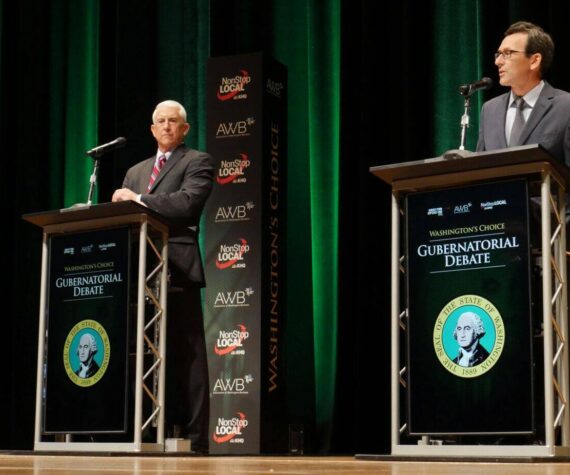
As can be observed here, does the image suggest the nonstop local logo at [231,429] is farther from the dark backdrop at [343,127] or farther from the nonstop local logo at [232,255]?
the nonstop local logo at [232,255]

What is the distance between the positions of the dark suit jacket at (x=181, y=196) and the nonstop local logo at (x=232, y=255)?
107cm

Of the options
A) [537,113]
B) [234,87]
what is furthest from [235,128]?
[537,113]

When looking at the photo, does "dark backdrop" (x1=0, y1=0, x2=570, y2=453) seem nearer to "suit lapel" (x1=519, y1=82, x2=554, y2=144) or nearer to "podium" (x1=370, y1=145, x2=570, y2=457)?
"suit lapel" (x1=519, y1=82, x2=554, y2=144)

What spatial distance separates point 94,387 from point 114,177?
8.65ft

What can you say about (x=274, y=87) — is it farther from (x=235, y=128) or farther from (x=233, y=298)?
(x=233, y=298)

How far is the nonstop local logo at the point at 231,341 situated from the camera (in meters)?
5.36

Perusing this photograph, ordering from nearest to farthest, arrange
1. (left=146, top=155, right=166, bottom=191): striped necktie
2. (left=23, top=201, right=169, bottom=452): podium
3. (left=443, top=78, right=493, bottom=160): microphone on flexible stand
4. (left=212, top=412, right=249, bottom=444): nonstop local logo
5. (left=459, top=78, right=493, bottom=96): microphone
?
(left=443, top=78, right=493, bottom=160): microphone on flexible stand < (left=459, top=78, right=493, bottom=96): microphone < (left=23, top=201, right=169, bottom=452): podium < (left=146, top=155, right=166, bottom=191): striped necktie < (left=212, top=412, right=249, bottom=444): nonstop local logo

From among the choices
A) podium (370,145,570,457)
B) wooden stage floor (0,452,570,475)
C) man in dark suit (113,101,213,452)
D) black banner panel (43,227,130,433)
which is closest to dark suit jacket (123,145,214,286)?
man in dark suit (113,101,213,452)

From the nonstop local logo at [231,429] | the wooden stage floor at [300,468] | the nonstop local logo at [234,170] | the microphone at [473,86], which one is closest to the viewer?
the wooden stage floor at [300,468]

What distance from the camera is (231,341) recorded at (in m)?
5.39

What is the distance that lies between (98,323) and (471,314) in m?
1.49

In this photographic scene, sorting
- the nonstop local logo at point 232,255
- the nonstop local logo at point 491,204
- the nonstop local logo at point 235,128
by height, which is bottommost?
the nonstop local logo at point 491,204

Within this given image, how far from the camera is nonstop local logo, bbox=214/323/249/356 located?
5355mm

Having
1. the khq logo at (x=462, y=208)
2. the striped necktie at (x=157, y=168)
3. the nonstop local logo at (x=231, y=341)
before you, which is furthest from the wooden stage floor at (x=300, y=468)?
the nonstop local logo at (x=231, y=341)
